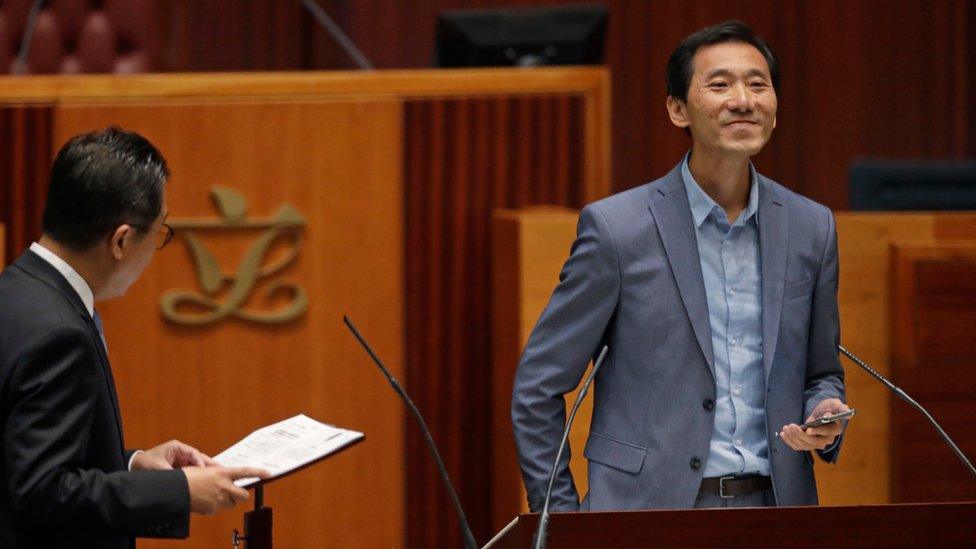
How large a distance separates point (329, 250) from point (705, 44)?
115cm

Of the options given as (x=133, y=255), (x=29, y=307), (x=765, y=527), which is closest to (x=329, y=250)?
(x=133, y=255)

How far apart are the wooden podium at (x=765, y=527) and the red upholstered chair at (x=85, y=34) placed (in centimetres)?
239

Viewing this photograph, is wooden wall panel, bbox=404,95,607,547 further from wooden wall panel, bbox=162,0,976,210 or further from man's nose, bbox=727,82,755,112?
wooden wall panel, bbox=162,0,976,210

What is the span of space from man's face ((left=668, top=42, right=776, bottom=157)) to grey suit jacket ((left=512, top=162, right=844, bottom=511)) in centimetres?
8

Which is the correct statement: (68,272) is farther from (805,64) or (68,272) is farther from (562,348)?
(805,64)

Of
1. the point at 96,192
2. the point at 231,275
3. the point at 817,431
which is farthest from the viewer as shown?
the point at 231,275

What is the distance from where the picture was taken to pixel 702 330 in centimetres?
160

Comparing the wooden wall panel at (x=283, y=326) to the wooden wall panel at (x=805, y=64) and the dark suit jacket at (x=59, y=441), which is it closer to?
the dark suit jacket at (x=59, y=441)

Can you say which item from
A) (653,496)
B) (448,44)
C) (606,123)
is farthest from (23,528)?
(448,44)

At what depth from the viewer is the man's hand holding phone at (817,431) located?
148cm

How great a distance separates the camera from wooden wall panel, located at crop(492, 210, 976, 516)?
238 centimetres

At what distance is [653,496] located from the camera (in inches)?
62.5

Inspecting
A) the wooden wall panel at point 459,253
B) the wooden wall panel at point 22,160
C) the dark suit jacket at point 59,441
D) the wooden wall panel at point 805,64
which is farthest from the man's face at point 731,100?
the wooden wall panel at point 805,64

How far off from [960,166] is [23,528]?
8.42 feet
